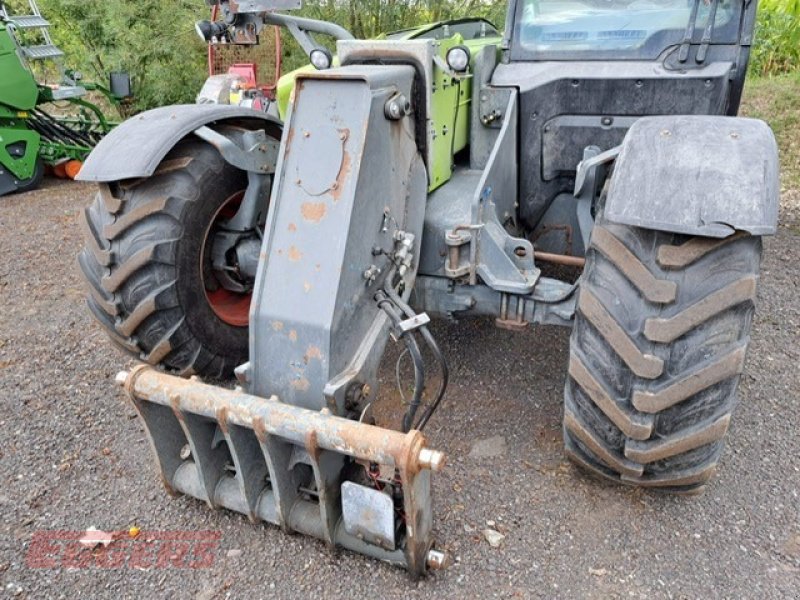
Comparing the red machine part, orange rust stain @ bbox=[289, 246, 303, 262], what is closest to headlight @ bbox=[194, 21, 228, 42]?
orange rust stain @ bbox=[289, 246, 303, 262]

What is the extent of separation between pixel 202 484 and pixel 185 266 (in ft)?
3.01

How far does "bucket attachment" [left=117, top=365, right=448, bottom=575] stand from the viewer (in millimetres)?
1924

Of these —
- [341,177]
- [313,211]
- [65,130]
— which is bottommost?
[65,130]

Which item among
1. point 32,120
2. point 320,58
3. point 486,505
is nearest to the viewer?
point 486,505

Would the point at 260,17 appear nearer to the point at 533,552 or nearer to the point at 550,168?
the point at 550,168

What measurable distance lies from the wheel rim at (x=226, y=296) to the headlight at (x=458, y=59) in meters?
1.09

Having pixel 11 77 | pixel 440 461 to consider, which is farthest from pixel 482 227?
pixel 11 77

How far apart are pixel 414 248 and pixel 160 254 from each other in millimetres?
1040

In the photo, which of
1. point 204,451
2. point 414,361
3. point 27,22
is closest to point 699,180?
point 414,361

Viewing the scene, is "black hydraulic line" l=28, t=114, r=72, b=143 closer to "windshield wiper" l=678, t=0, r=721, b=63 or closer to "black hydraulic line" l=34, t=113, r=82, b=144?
"black hydraulic line" l=34, t=113, r=82, b=144

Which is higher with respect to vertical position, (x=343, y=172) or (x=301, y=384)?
(x=343, y=172)

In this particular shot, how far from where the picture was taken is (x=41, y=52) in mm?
8023

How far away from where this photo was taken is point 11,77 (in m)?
7.42

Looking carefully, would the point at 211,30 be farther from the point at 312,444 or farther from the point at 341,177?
the point at 312,444
